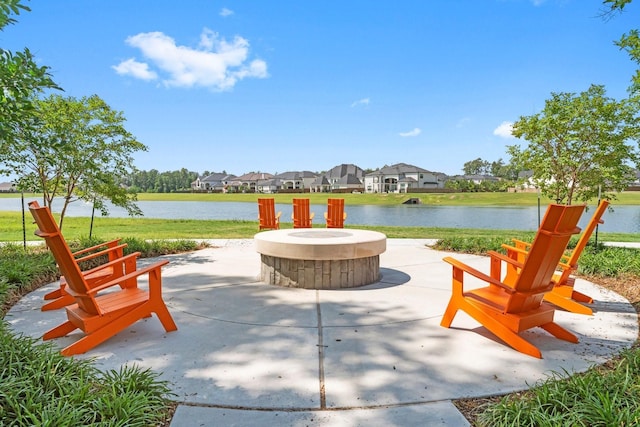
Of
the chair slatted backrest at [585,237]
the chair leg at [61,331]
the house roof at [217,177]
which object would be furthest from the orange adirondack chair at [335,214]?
the house roof at [217,177]

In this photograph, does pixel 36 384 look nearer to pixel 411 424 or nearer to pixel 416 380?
pixel 411 424

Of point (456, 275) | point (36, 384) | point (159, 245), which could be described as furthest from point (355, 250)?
point (159, 245)

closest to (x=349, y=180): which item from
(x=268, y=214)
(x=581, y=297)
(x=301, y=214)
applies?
(x=268, y=214)

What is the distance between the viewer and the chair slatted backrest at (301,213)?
930cm

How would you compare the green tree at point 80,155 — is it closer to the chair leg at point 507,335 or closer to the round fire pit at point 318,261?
the round fire pit at point 318,261

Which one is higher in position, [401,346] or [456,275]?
[456,275]

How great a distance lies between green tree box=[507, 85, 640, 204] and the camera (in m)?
7.76

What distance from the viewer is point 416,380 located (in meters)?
2.80

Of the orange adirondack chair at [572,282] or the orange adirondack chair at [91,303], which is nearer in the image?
the orange adirondack chair at [91,303]

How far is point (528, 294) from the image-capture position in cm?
321

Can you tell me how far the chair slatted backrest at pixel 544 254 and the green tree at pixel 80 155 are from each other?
726cm

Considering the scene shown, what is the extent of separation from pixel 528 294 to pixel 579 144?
654 centimetres

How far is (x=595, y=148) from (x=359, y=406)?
8179mm

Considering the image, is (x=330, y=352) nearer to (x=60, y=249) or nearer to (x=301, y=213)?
(x=60, y=249)
